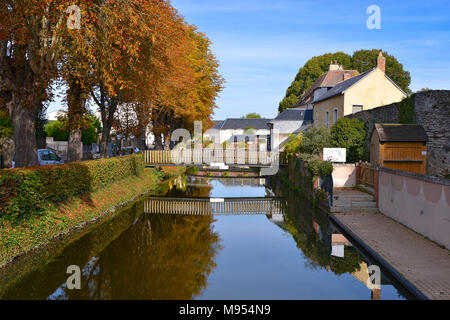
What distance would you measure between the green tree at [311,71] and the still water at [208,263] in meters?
55.1

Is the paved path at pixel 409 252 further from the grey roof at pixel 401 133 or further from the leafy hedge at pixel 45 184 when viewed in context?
the leafy hedge at pixel 45 184

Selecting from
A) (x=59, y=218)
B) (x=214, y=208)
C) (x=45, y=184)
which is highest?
(x=45, y=184)

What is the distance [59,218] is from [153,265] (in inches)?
197

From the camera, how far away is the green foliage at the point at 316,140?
2354 cm

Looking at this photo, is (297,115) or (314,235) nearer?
(314,235)

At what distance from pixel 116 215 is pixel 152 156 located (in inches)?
578

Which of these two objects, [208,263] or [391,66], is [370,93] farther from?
[391,66]

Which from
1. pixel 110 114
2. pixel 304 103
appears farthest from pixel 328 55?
pixel 110 114

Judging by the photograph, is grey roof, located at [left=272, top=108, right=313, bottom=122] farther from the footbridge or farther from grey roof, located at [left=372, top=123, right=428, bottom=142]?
grey roof, located at [left=372, top=123, right=428, bottom=142]

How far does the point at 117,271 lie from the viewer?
9.19 m

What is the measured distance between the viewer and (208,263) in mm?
9969

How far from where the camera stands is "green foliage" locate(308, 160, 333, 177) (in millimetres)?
18094

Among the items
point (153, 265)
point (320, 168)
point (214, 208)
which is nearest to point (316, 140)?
point (320, 168)
